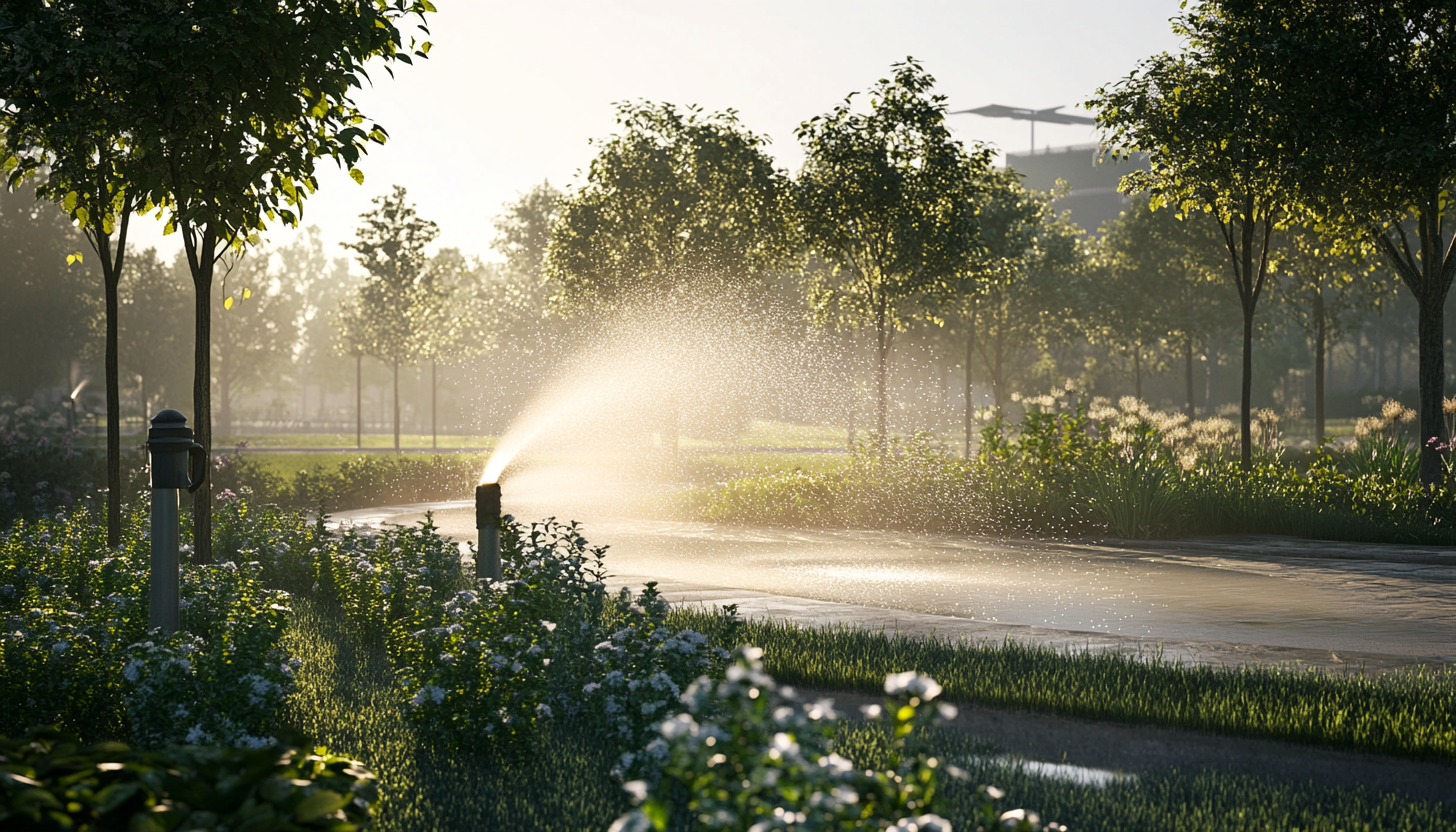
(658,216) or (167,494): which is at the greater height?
(658,216)

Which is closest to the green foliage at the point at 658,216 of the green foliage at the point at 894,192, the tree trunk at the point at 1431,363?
the green foliage at the point at 894,192

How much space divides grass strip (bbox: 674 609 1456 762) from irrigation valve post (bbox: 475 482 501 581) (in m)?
1.66

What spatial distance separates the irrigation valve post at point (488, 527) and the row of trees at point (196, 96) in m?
2.72

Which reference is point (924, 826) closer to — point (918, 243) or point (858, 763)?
point (858, 763)

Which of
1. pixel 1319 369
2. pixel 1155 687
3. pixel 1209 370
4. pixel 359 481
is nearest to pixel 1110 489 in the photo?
pixel 1155 687

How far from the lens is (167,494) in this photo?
5.68 metres

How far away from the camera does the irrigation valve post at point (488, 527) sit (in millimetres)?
7656

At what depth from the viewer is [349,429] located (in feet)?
269

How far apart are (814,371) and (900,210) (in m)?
53.4

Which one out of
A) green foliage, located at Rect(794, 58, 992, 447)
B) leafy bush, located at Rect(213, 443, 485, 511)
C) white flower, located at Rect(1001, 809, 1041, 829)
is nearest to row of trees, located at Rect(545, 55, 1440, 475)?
green foliage, located at Rect(794, 58, 992, 447)

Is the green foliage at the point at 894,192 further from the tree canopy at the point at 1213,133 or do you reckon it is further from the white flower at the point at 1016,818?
the white flower at the point at 1016,818

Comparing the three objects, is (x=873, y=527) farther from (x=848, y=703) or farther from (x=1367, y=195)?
(x=848, y=703)

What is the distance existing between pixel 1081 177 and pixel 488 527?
113m

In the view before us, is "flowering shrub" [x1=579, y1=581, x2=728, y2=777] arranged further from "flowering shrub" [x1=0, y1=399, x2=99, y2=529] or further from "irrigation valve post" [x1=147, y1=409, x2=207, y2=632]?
"flowering shrub" [x1=0, y1=399, x2=99, y2=529]
